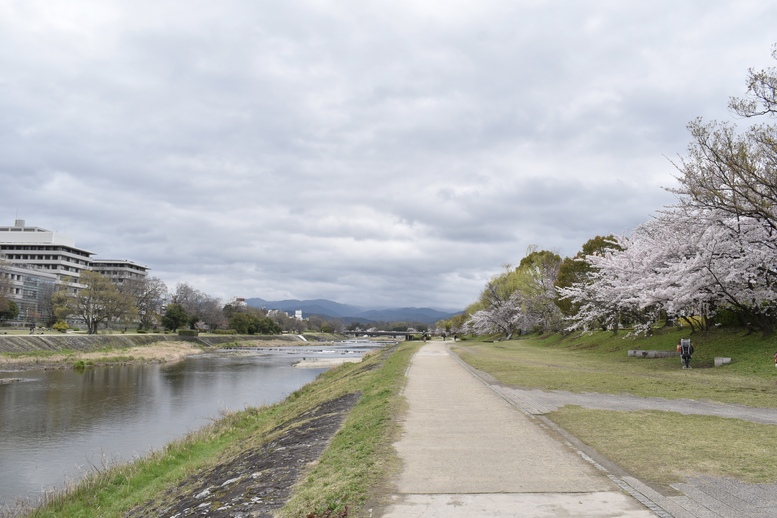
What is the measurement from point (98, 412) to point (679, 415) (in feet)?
77.0

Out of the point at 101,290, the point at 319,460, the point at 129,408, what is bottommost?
the point at 129,408

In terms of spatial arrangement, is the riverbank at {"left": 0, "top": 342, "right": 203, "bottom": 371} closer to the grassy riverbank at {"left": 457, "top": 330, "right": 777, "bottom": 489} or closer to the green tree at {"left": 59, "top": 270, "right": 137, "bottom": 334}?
the green tree at {"left": 59, "top": 270, "right": 137, "bottom": 334}

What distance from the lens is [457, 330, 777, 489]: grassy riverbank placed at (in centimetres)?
718

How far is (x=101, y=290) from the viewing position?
70.4m

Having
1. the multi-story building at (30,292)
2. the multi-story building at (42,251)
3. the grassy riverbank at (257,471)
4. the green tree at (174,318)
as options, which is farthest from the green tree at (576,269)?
the multi-story building at (42,251)

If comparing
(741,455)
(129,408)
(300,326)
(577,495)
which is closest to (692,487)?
(577,495)

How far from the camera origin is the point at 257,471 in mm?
9414

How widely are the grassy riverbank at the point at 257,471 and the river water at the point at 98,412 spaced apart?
5.54ft

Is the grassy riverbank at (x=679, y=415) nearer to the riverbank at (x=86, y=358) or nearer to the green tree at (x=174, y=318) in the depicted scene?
the riverbank at (x=86, y=358)

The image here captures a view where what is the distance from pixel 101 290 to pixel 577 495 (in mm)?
75635

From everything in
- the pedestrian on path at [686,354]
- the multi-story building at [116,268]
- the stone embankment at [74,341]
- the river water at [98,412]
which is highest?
the multi-story building at [116,268]

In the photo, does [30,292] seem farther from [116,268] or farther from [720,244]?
[720,244]

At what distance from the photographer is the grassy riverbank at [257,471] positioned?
664 cm

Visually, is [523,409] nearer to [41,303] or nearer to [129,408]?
Answer: [129,408]
